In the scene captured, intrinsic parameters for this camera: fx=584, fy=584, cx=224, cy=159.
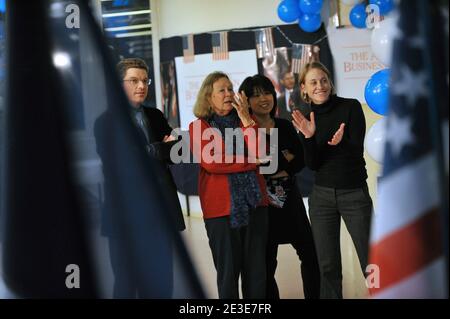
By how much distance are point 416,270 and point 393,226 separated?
0.09 meters

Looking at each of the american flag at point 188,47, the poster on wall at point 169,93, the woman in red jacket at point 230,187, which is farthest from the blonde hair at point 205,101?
the poster on wall at point 169,93

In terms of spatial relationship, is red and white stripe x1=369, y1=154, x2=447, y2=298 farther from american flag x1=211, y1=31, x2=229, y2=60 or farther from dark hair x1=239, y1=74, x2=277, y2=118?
american flag x1=211, y1=31, x2=229, y2=60

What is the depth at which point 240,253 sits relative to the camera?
8.31ft

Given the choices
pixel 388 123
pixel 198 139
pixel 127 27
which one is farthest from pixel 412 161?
pixel 127 27

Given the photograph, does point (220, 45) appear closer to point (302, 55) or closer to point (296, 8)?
point (302, 55)

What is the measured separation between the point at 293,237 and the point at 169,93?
9.84 ft

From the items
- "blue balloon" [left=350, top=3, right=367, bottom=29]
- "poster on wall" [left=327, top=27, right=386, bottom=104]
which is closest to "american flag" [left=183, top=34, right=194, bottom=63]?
"poster on wall" [left=327, top=27, right=386, bottom=104]

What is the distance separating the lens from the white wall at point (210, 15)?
4926 mm

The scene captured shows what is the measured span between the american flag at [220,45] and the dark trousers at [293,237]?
106 inches

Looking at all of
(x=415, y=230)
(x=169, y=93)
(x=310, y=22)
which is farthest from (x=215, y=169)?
(x=169, y=93)

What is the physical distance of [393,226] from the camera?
3.63 feet

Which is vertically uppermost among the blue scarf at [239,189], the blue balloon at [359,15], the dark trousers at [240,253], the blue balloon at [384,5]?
A: the blue balloon at [359,15]

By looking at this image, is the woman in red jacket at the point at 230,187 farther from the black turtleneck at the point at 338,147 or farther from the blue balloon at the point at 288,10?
the blue balloon at the point at 288,10

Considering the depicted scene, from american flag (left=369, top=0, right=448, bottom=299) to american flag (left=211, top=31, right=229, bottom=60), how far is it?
4024 mm
